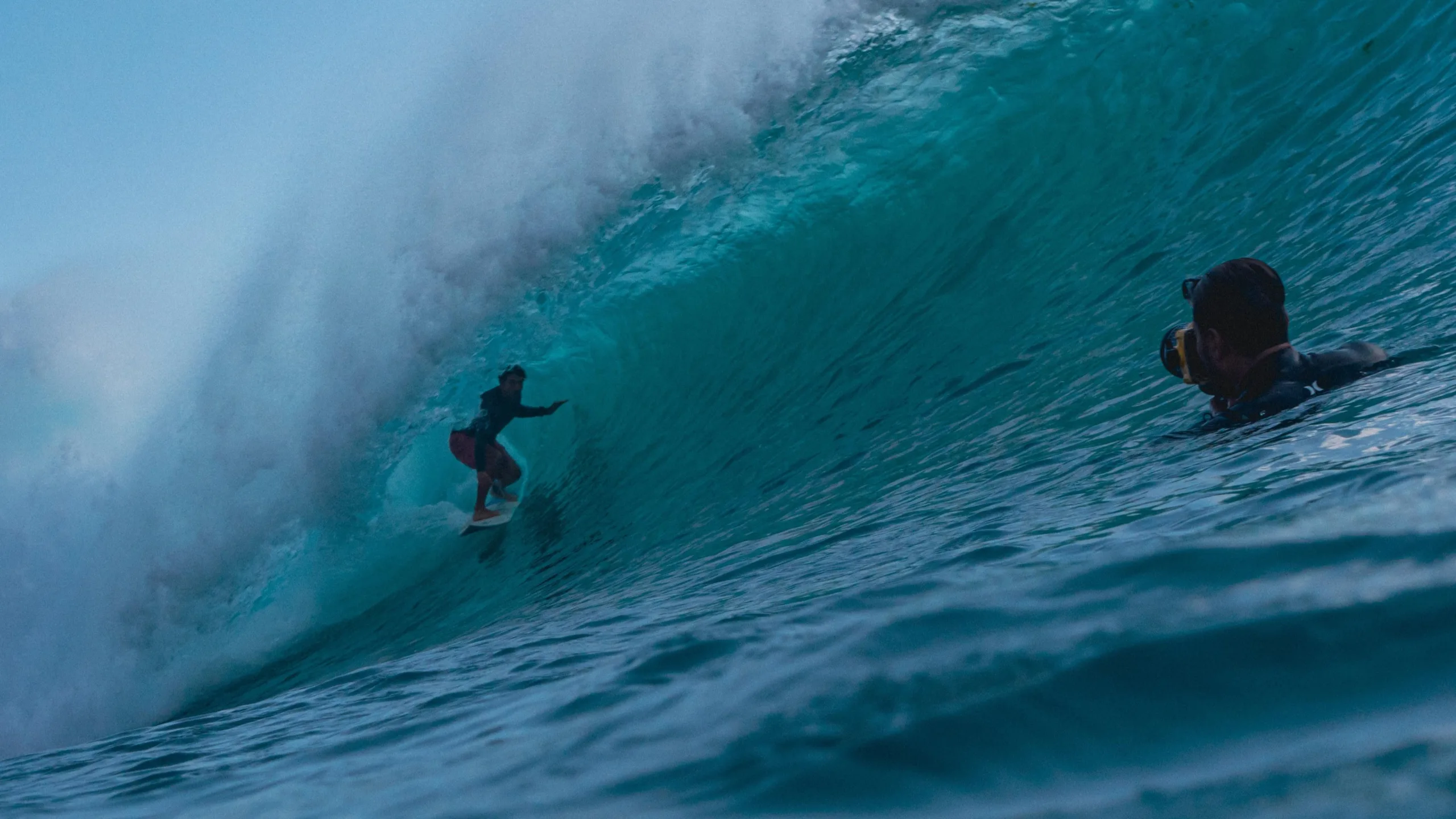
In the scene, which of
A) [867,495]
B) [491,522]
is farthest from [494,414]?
[867,495]

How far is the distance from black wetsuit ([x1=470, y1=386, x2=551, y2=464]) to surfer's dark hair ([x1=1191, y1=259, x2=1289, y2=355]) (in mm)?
6190

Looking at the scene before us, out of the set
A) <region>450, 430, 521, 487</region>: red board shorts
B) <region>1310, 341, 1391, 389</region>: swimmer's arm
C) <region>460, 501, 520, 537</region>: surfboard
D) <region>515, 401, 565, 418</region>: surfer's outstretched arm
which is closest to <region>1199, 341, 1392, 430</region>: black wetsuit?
<region>1310, 341, 1391, 389</region>: swimmer's arm

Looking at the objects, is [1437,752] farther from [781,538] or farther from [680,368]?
[680,368]

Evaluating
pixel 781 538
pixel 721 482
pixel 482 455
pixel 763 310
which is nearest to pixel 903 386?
pixel 721 482

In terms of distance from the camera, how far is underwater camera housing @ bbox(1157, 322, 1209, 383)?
3182mm

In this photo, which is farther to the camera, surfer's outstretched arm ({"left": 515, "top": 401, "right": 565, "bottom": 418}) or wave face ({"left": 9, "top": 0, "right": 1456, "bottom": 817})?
surfer's outstretched arm ({"left": 515, "top": 401, "right": 565, "bottom": 418})

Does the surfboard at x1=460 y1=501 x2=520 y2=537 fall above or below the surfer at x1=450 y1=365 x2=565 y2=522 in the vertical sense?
below

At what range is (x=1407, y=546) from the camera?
4.12 ft

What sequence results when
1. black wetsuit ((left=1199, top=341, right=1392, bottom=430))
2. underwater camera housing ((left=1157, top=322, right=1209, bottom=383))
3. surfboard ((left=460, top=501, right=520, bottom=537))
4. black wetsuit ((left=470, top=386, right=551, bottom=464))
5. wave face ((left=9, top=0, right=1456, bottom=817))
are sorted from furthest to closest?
black wetsuit ((left=470, top=386, right=551, bottom=464))
surfboard ((left=460, top=501, right=520, bottom=537))
underwater camera housing ((left=1157, top=322, right=1209, bottom=383))
black wetsuit ((left=1199, top=341, right=1392, bottom=430))
wave face ((left=9, top=0, right=1456, bottom=817))

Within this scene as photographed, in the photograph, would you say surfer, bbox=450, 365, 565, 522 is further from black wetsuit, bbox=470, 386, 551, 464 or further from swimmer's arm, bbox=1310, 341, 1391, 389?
swimmer's arm, bbox=1310, 341, 1391, 389

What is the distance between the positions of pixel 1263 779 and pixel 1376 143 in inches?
264

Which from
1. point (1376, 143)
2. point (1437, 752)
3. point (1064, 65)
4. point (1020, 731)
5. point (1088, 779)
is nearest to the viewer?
point (1437, 752)

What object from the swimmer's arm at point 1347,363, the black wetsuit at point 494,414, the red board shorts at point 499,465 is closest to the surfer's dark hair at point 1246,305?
the swimmer's arm at point 1347,363

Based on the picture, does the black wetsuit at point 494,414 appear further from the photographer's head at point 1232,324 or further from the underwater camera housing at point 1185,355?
the photographer's head at point 1232,324
